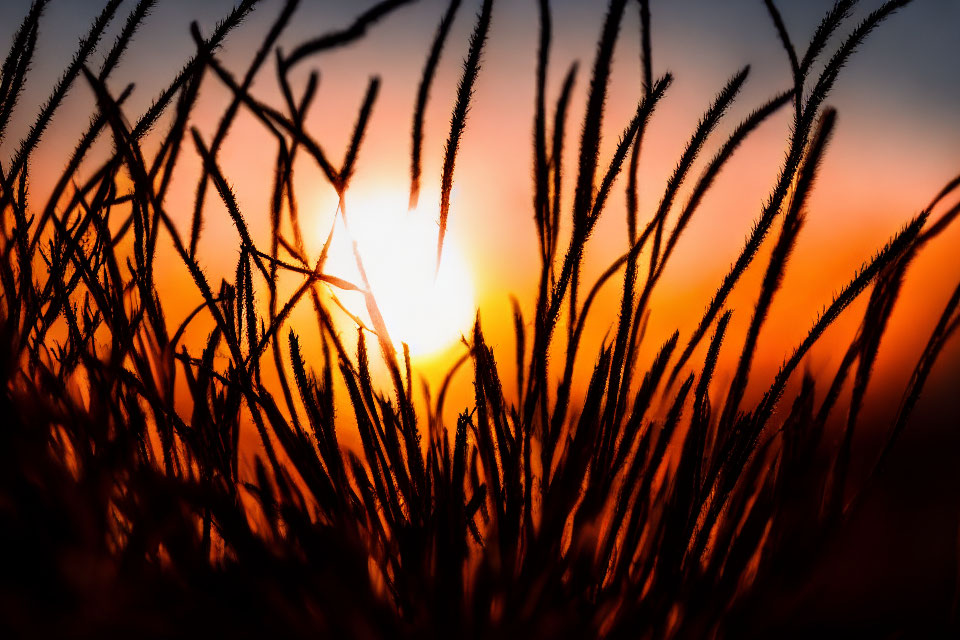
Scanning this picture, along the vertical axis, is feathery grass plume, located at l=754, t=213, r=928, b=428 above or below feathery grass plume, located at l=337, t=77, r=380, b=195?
below

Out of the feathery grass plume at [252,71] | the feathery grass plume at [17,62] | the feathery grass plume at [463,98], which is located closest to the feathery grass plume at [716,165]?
the feathery grass plume at [463,98]

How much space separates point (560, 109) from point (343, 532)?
277 millimetres

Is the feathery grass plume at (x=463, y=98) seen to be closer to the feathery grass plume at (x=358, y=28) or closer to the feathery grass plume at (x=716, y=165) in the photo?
the feathery grass plume at (x=358, y=28)

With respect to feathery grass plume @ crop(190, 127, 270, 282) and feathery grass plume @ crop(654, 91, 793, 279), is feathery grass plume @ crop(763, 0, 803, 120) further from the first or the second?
feathery grass plume @ crop(190, 127, 270, 282)

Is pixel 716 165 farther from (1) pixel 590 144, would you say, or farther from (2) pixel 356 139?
(2) pixel 356 139

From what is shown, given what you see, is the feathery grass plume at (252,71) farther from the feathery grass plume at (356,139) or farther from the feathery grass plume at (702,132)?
the feathery grass plume at (702,132)

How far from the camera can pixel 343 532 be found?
0.34m

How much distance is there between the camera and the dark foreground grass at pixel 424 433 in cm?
32

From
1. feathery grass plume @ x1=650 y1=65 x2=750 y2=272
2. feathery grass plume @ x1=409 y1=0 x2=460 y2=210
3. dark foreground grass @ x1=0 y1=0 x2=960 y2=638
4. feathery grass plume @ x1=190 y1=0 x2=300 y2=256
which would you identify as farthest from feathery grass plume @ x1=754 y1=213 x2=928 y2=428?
feathery grass plume @ x1=190 y1=0 x2=300 y2=256

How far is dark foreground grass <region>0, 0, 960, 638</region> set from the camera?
0.32m

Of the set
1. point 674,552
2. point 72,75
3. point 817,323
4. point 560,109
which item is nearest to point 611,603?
point 674,552

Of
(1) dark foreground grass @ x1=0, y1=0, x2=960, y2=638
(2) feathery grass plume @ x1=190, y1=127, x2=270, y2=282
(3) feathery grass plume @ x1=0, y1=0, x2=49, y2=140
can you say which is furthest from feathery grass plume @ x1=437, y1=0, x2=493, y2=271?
(3) feathery grass plume @ x1=0, y1=0, x2=49, y2=140

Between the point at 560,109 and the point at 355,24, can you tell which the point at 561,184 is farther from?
the point at 355,24

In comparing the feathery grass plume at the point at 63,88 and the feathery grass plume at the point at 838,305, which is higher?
the feathery grass plume at the point at 63,88
